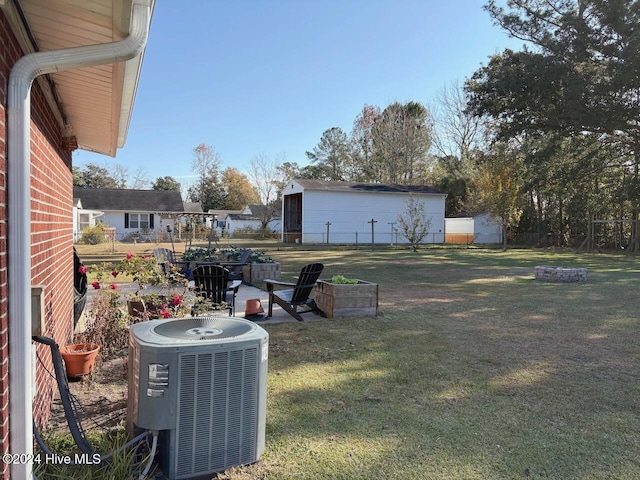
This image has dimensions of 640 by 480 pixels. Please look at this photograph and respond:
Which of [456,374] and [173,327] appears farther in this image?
[456,374]

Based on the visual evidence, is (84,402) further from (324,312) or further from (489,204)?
(489,204)

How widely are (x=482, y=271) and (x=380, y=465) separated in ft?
39.6

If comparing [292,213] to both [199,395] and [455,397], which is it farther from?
[199,395]

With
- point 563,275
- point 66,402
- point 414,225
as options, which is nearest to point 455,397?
point 66,402

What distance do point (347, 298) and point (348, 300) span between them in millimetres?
34

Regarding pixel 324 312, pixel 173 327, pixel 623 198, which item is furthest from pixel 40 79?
pixel 623 198

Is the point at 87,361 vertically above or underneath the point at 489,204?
underneath

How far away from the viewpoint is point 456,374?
420 cm

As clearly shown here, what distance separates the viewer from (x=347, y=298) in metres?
6.53

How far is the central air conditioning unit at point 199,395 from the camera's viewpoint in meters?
Answer: 2.25

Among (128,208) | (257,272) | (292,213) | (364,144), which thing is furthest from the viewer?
(364,144)

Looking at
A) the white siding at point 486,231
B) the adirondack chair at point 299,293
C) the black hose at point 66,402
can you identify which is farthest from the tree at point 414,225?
the black hose at point 66,402

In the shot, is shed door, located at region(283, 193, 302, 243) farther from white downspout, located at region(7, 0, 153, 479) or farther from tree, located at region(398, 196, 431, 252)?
white downspout, located at region(7, 0, 153, 479)

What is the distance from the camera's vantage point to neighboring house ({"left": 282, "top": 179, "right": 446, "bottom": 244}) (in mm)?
31172
